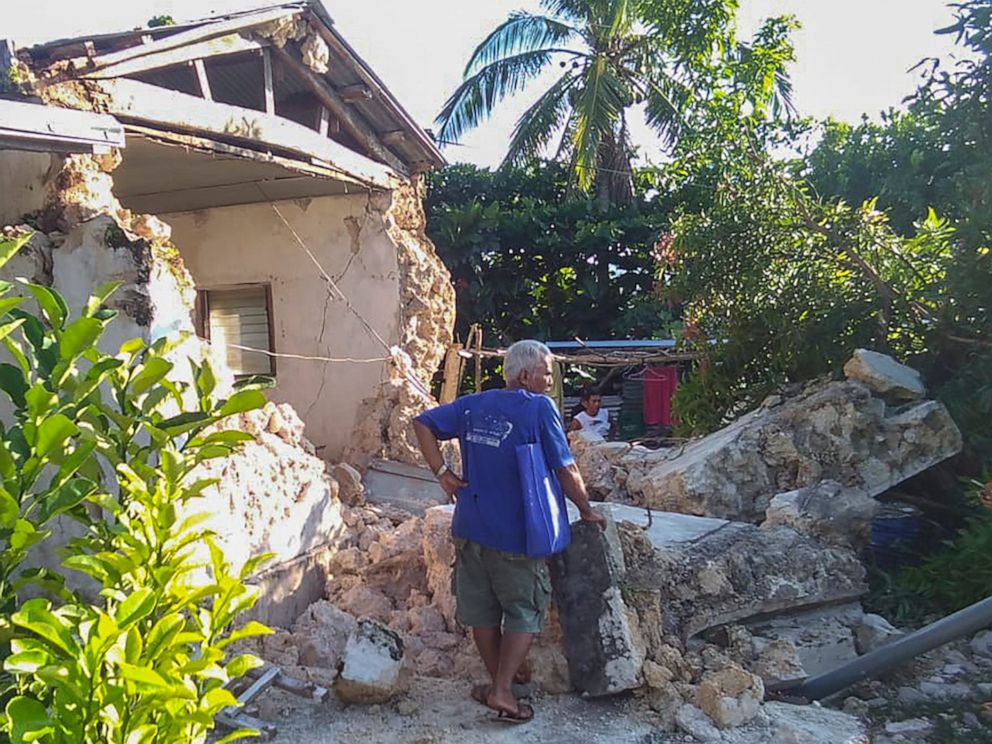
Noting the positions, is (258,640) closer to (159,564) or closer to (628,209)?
(159,564)

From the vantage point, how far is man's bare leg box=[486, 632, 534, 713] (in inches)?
142

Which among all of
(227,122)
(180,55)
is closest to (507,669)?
(227,122)

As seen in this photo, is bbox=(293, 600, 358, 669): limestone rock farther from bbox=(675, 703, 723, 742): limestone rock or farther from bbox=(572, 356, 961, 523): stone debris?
bbox=(572, 356, 961, 523): stone debris

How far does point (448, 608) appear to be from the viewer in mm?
4609

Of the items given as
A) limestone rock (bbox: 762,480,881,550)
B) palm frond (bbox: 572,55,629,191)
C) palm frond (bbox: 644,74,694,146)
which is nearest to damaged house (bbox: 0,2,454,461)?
limestone rock (bbox: 762,480,881,550)

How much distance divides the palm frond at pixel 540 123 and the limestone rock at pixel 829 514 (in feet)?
40.0

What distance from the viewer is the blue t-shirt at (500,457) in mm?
3707

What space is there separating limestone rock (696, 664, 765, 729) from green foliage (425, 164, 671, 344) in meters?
11.0

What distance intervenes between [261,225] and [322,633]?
432 cm

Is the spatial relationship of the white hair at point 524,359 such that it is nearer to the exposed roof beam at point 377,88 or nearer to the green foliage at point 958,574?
the green foliage at point 958,574

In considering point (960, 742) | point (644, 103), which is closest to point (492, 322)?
point (644, 103)

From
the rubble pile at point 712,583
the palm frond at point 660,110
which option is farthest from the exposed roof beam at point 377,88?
the palm frond at point 660,110

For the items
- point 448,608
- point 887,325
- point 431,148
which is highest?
point 431,148

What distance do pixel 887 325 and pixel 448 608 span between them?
3839 mm
